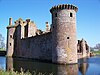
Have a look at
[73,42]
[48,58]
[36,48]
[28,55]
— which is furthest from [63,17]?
[28,55]

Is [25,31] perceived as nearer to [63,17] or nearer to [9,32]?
[9,32]

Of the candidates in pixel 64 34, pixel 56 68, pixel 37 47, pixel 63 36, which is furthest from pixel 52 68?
pixel 37 47

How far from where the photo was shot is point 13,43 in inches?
1524

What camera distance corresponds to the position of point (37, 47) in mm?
28141

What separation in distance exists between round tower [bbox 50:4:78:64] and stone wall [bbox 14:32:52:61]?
109 inches

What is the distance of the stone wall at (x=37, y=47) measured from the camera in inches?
972

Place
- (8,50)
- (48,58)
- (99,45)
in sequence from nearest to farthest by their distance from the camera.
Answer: (48,58) → (8,50) → (99,45)

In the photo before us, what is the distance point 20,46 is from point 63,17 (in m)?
16.3

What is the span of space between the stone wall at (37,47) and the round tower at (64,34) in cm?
278

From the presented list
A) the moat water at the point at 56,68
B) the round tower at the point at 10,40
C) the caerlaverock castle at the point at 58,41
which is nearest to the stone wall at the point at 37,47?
the caerlaverock castle at the point at 58,41

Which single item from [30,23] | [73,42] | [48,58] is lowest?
[48,58]

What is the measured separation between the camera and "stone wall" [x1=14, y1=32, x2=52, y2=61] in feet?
81.0

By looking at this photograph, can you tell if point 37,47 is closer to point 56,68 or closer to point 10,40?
point 56,68

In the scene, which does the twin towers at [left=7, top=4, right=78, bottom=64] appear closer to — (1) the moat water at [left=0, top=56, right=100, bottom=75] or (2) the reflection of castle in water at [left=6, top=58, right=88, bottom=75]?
(1) the moat water at [left=0, top=56, right=100, bottom=75]
